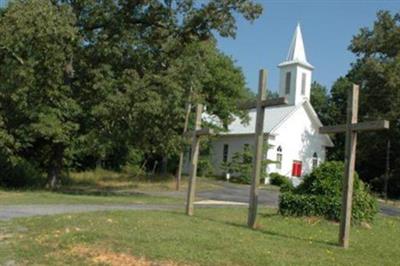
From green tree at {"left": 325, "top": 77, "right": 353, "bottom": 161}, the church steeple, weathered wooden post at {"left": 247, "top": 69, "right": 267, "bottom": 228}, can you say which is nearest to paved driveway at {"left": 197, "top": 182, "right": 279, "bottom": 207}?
weathered wooden post at {"left": 247, "top": 69, "right": 267, "bottom": 228}

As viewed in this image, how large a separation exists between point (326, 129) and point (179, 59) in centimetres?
1595

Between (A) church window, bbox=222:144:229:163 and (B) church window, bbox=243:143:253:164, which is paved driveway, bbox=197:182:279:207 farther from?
(A) church window, bbox=222:144:229:163

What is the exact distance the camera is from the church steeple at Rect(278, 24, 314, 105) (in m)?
62.3

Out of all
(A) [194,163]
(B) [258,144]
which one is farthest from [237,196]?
(B) [258,144]

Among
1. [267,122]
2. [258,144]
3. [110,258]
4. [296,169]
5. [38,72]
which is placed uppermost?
[267,122]

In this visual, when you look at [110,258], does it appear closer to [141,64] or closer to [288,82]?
[141,64]

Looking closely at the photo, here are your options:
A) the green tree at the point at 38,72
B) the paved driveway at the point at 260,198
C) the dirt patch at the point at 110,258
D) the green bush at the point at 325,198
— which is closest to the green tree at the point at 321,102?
the paved driveway at the point at 260,198

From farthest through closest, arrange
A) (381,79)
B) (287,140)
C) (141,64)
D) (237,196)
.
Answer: (287,140), (381,79), (237,196), (141,64)

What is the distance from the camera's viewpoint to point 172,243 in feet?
34.6

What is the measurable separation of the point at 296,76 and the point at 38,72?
39.1 meters

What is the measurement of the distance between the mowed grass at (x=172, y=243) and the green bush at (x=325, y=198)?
82.0 inches

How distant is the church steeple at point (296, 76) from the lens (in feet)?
205

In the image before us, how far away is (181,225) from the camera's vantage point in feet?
44.0

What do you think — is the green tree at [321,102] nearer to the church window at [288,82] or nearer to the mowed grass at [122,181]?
the church window at [288,82]
